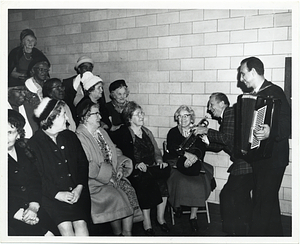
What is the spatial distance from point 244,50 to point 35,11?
2089 mm

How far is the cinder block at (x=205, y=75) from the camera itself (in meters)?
3.72

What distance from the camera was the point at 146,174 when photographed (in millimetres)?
3695

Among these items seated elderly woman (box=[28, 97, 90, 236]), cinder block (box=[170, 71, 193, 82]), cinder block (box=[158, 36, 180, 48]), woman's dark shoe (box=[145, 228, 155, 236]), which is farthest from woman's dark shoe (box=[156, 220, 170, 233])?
cinder block (box=[158, 36, 180, 48])

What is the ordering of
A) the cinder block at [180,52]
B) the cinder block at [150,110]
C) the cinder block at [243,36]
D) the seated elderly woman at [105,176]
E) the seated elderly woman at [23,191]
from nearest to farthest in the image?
the seated elderly woman at [23,191], the seated elderly woman at [105,176], the cinder block at [243,36], the cinder block at [180,52], the cinder block at [150,110]

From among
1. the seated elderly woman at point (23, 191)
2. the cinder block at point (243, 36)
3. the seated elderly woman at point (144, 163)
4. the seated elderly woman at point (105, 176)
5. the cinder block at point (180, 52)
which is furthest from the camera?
the cinder block at point (180, 52)

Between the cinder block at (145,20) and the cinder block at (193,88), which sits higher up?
the cinder block at (145,20)

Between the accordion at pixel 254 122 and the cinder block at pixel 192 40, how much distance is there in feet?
2.31

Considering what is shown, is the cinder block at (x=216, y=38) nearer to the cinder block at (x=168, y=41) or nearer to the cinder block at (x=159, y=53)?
the cinder block at (x=168, y=41)

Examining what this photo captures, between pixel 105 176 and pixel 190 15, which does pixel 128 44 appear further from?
pixel 105 176

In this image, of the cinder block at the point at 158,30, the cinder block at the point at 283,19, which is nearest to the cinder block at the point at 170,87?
the cinder block at the point at 158,30

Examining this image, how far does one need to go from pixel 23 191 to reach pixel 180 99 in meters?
1.78

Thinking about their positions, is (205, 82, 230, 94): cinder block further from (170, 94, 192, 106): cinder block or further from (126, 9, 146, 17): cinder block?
(126, 9, 146, 17): cinder block

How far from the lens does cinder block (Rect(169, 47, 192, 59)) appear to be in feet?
12.4
